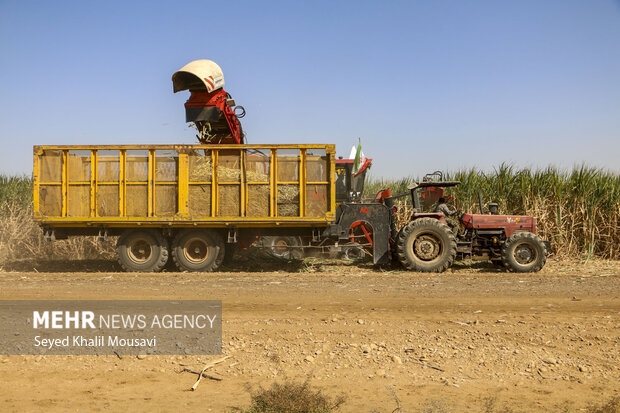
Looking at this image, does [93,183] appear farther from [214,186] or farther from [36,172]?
[214,186]

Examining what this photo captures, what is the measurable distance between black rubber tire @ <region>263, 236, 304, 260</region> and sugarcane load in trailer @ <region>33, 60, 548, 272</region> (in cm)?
39

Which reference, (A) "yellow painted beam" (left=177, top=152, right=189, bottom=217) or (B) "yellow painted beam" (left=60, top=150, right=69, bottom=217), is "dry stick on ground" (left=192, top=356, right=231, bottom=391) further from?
(B) "yellow painted beam" (left=60, top=150, right=69, bottom=217)

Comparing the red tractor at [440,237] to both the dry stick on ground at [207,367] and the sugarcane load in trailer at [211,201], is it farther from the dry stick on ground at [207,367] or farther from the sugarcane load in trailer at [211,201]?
the dry stick on ground at [207,367]

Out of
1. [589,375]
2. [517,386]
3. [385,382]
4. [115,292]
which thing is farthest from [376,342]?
[115,292]

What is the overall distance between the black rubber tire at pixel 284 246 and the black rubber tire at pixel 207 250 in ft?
3.72

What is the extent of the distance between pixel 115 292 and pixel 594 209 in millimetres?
12657

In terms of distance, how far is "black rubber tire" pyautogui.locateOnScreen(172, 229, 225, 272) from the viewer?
11.6 meters

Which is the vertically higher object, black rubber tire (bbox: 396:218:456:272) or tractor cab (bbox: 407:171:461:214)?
tractor cab (bbox: 407:171:461:214)

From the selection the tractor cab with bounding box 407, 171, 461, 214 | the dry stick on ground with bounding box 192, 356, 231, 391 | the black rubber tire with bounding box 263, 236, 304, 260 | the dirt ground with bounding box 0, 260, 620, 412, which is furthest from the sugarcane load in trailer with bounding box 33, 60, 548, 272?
the dry stick on ground with bounding box 192, 356, 231, 391

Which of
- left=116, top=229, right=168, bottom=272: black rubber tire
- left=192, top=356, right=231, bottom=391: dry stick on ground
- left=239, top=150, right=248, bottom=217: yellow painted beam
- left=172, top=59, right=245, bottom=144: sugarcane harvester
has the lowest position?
left=192, top=356, right=231, bottom=391: dry stick on ground

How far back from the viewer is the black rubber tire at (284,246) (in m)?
12.0

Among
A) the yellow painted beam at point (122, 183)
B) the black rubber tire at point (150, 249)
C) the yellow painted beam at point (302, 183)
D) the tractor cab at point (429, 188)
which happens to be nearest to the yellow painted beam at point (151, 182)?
the yellow painted beam at point (122, 183)

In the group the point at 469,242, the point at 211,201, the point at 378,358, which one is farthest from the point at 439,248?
the point at 378,358

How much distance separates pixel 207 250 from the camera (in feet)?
38.2
